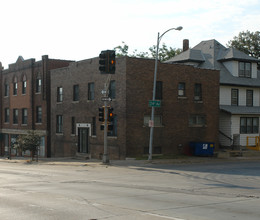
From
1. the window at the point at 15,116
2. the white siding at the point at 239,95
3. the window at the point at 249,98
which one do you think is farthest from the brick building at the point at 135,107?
the window at the point at 15,116

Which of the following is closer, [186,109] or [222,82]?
[186,109]

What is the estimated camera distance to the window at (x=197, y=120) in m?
37.9

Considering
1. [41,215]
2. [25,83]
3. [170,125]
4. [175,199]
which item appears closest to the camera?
[41,215]

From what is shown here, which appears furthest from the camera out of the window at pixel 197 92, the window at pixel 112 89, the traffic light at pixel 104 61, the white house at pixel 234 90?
the white house at pixel 234 90

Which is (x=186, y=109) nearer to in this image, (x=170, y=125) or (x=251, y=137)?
(x=170, y=125)

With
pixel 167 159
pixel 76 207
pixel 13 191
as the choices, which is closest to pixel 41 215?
pixel 76 207

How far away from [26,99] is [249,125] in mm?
24841

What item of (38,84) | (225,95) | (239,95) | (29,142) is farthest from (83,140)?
(239,95)

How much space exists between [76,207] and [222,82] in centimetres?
3123

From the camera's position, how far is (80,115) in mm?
39281

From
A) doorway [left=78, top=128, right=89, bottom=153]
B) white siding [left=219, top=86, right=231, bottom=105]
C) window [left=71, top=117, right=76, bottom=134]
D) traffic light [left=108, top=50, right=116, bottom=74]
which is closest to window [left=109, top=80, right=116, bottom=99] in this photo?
doorway [left=78, top=128, right=89, bottom=153]

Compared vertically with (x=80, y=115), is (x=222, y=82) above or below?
above

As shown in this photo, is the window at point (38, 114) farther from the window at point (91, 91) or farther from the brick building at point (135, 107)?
the window at point (91, 91)

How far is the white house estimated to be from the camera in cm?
4072
